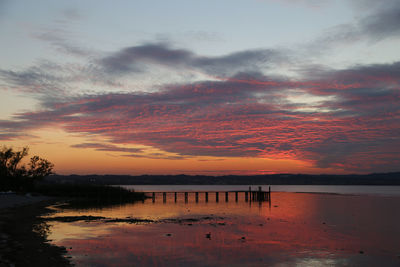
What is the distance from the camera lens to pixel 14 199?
61969 mm

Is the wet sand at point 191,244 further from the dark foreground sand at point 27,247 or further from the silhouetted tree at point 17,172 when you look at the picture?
the silhouetted tree at point 17,172

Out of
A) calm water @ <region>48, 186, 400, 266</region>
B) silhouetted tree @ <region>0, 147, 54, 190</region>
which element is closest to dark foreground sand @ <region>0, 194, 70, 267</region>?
calm water @ <region>48, 186, 400, 266</region>

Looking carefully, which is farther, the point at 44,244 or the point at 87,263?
the point at 44,244

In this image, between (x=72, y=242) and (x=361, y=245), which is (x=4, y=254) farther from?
(x=361, y=245)

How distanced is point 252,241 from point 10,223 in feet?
73.3

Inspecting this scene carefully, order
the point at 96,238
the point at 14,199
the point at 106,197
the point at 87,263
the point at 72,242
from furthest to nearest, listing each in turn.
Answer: the point at 106,197
the point at 14,199
the point at 96,238
the point at 72,242
the point at 87,263

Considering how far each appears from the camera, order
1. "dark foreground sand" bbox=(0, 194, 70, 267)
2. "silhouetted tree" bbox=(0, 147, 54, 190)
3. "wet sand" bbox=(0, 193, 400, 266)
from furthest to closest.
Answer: "silhouetted tree" bbox=(0, 147, 54, 190)
"wet sand" bbox=(0, 193, 400, 266)
"dark foreground sand" bbox=(0, 194, 70, 267)

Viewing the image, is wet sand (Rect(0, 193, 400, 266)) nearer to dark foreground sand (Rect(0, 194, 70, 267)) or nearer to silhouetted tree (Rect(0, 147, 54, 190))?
dark foreground sand (Rect(0, 194, 70, 267))

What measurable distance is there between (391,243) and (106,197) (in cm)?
6966

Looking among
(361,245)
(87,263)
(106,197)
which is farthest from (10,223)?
(106,197)

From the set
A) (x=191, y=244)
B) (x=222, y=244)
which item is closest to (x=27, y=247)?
(x=191, y=244)

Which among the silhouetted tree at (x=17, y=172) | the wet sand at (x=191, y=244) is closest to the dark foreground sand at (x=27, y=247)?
the wet sand at (x=191, y=244)

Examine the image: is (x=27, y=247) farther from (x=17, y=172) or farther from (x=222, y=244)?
(x=17, y=172)

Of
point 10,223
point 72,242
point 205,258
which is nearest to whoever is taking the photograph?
point 205,258
